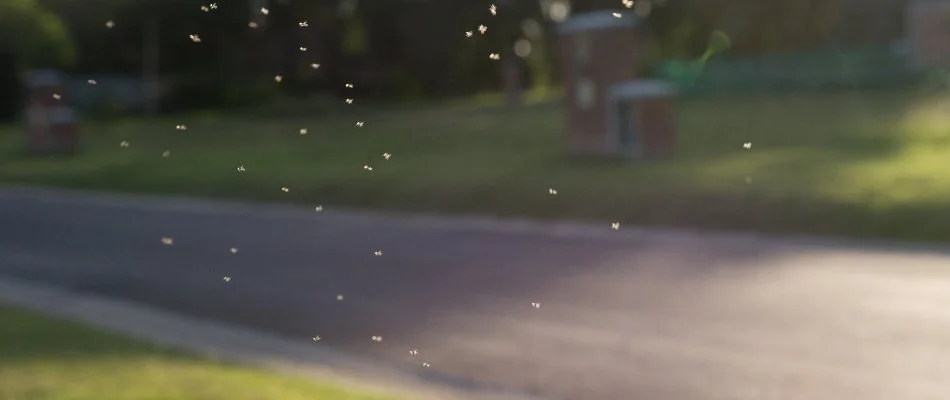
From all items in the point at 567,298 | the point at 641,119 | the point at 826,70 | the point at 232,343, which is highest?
the point at 826,70

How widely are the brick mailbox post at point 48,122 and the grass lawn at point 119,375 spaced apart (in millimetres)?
22375

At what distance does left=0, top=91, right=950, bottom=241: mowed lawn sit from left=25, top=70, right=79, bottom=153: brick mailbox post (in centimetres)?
71

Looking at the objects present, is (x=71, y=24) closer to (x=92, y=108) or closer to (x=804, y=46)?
(x=92, y=108)

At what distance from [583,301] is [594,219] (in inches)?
225

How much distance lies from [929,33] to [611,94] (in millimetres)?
16225

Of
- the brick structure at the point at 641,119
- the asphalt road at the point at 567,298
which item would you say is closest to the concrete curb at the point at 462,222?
the asphalt road at the point at 567,298

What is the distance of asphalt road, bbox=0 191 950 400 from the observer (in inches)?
283

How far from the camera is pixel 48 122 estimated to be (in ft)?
94.9

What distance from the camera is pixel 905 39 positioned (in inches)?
1382

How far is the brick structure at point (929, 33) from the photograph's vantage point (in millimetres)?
30188

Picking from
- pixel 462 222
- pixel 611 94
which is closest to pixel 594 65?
pixel 611 94

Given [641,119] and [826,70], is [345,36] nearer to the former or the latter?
[641,119]

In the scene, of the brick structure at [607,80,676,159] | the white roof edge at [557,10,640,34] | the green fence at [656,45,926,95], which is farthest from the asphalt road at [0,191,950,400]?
the green fence at [656,45,926,95]

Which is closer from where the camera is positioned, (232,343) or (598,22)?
(232,343)
